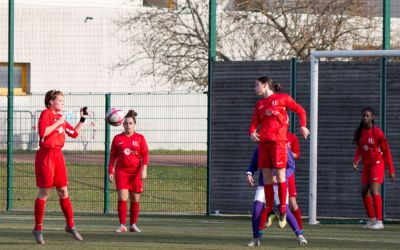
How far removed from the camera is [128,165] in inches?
650

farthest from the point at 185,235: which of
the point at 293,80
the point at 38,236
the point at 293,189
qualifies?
the point at 293,80

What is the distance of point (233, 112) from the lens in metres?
20.6

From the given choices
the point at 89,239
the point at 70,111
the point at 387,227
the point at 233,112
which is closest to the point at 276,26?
the point at 70,111

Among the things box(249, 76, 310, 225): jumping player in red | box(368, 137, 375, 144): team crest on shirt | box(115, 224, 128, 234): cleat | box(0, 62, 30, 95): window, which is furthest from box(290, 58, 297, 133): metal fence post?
box(0, 62, 30, 95): window

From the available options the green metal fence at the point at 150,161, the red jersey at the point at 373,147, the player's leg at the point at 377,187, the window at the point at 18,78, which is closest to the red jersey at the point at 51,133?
the red jersey at the point at 373,147

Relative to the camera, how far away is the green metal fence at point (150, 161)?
21.9 m

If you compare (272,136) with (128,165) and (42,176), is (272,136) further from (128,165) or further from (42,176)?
(128,165)

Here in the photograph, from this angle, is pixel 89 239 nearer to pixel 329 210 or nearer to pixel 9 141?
pixel 329 210

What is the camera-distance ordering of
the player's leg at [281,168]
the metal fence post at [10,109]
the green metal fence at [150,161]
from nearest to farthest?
the player's leg at [281,168] → the green metal fence at [150,161] → the metal fence post at [10,109]

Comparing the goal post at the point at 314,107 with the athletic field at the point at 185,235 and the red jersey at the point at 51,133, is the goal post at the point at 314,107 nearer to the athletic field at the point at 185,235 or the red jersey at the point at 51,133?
the athletic field at the point at 185,235

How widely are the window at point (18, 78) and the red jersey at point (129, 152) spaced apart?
37.5 feet

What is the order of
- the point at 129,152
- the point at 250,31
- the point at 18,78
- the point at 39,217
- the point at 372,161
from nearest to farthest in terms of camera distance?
1. the point at 39,217
2. the point at 129,152
3. the point at 372,161
4. the point at 250,31
5. the point at 18,78

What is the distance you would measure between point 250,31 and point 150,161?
6.69 m

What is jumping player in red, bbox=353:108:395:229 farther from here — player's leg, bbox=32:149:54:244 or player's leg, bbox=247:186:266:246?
player's leg, bbox=32:149:54:244
